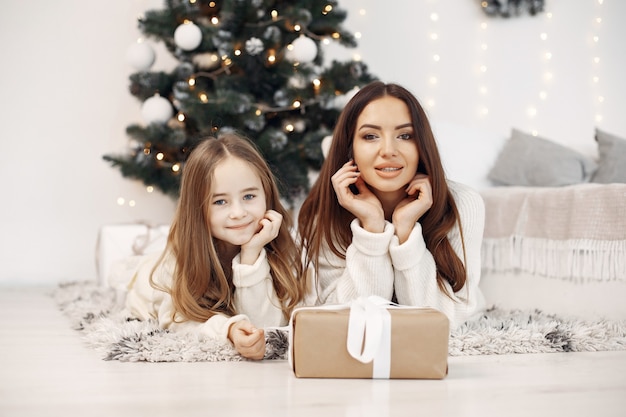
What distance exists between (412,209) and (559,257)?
63 cm

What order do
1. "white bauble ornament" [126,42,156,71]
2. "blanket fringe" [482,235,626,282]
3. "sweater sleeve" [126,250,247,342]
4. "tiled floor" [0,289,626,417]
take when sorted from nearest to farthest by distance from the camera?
"tiled floor" [0,289,626,417], "sweater sleeve" [126,250,247,342], "blanket fringe" [482,235,626,282], "white bauble ornament" [126,42,156,71]

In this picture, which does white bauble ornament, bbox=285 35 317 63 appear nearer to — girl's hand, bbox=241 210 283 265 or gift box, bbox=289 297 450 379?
girl's hand, bbox=241 210 283 265

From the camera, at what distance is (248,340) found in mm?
1515

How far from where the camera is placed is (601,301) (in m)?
2.01

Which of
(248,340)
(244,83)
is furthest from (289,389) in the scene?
(244,83)

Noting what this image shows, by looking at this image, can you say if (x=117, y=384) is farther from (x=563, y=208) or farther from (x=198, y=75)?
(x=198, y=75)

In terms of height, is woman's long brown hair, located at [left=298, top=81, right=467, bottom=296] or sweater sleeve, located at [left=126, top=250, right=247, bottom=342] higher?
woman's long brown hair, located at [left=298, top=81, right=467, bottom=296]

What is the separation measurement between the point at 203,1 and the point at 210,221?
1624mm

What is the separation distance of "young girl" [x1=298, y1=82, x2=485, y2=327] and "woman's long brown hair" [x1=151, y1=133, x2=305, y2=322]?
0.35 feet

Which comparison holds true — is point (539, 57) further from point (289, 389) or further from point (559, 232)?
point (289, 389)

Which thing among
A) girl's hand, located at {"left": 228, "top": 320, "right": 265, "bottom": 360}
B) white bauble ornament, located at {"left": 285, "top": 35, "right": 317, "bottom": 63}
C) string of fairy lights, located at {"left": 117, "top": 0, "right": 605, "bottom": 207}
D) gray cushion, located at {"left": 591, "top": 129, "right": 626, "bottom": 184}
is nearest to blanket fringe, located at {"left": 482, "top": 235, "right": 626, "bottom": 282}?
gray cushion, located at {"left": 591, "top": 129, "right": 626, "bottom": 184}

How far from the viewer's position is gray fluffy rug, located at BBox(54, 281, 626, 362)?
5.12 feet

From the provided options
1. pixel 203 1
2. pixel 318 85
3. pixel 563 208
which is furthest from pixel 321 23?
pixel 563 208

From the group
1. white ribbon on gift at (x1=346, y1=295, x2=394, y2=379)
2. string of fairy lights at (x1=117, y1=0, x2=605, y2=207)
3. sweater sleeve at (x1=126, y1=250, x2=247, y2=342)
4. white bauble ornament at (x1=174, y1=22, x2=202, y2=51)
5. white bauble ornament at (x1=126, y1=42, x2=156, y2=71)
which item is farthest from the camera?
string of fairy lights at (x1=117, y1=0, x2=605, y2=207)
